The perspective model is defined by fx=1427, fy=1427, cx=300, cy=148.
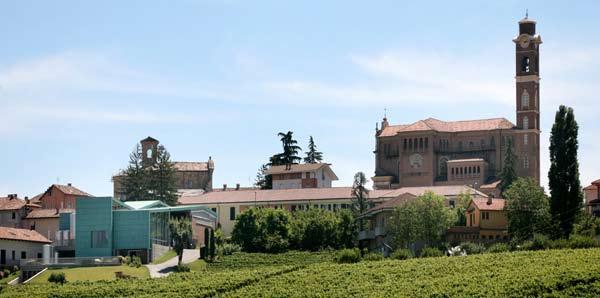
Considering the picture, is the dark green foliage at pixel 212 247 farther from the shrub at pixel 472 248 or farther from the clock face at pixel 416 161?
the clock face at pixel 416 161

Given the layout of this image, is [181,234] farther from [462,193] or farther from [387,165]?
[387,165]

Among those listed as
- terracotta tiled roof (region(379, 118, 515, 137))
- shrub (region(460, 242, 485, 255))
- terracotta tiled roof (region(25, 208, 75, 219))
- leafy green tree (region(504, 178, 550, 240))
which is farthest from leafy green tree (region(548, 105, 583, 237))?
terracotta tiled roof (region(379, 118, 515, 137))

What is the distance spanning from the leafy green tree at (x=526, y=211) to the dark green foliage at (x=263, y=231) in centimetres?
1916

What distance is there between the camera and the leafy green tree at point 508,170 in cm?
14488

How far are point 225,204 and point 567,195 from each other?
49914 mm

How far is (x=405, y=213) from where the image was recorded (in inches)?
4183

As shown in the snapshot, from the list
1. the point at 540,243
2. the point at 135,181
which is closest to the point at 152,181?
the point at 135,181

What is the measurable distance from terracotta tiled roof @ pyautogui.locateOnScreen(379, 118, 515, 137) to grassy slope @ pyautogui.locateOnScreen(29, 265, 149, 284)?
72.5 m

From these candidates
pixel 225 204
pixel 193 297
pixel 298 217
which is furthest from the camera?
pixel 225 204

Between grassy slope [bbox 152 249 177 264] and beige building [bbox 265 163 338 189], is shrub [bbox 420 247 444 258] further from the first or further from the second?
beige building [bbox 265 163 338 189]

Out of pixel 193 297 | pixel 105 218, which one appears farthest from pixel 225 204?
pixel 193 297

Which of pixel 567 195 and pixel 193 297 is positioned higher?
pixel 567 195

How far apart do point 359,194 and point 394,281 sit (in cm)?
5246

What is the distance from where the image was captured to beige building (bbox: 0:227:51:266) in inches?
4186
